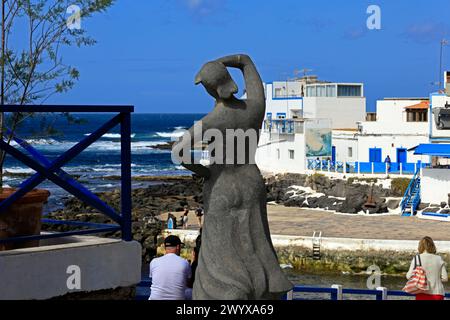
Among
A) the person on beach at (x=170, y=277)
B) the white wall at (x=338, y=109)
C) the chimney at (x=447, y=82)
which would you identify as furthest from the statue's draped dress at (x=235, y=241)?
the white wall at (x=338, y=109)

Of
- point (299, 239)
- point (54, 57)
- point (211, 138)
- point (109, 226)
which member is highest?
point (54, 57)

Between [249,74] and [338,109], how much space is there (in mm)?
55113

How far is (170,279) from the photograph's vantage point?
21.0 ft

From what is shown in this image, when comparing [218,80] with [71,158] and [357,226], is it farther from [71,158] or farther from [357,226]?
[357,226]

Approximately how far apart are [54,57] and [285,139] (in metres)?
46.4

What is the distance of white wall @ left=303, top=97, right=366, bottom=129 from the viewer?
2299 inches

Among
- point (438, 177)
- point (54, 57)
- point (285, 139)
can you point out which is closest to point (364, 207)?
point (438, 177)

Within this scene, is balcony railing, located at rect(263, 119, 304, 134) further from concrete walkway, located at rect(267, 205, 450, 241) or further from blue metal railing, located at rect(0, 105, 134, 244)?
blue metal railing, located at rect(0, 105, 134, 244)

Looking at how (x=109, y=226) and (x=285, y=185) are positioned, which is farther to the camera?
(x=285, y=185)

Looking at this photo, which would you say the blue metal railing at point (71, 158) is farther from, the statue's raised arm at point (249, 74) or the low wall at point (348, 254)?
the low wall at point (348, 254)

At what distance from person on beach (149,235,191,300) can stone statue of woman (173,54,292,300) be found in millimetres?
113

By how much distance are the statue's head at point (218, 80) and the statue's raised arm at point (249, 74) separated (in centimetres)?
16

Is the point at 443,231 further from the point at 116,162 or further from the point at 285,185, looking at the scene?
the point at 116,162

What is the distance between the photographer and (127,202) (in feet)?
22.7
